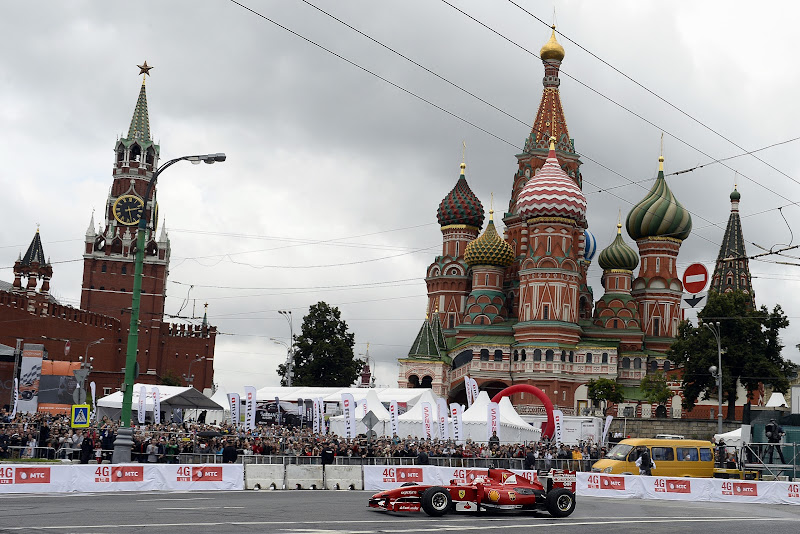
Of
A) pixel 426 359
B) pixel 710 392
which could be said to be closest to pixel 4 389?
pixel 426 359

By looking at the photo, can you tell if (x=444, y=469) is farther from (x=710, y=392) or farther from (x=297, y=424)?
(x=710, y=392)

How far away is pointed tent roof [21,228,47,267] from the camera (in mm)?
114688

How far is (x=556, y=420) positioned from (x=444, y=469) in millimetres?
20076

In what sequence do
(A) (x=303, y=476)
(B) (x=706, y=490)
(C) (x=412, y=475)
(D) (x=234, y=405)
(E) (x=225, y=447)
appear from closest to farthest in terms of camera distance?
1. (C) (x=412, y=475)
2. (A) (x=303, y=476)
3. (B) (x=706, y=490)
4. (E) (x=225, y=447)
5. (D) (x=234, y=405)

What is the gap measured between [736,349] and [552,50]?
38.2 meters

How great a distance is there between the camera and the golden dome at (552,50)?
300 ft

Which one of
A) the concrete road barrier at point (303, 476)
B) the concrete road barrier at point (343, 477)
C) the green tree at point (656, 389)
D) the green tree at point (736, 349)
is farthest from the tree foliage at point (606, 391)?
the concrete road barrier at point (303, 476)

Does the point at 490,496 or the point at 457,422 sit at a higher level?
the point at 457,422

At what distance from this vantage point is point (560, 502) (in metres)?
21.4

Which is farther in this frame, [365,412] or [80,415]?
[365,412]

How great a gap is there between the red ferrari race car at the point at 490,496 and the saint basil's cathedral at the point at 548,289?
54.7 meters

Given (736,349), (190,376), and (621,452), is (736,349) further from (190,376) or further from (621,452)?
(190,376)

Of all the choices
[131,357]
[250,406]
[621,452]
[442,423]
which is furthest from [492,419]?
[131,357]

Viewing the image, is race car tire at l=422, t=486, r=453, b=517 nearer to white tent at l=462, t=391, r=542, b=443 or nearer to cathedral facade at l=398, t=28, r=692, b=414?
white tent at l=462, t=391, r=542, b=443
